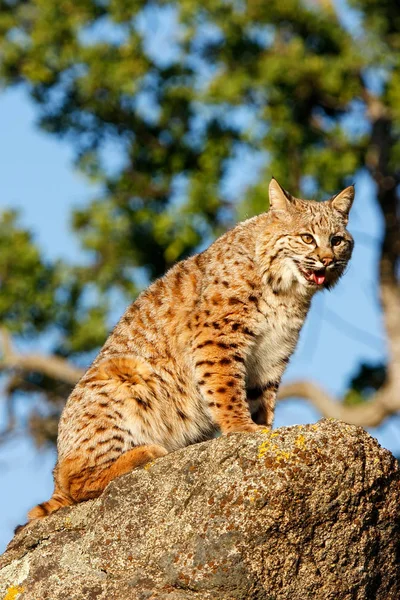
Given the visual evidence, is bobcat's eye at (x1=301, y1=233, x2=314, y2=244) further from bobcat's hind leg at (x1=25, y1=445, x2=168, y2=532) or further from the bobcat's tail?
the bobcat's tail

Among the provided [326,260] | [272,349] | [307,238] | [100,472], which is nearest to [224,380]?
[272,349]

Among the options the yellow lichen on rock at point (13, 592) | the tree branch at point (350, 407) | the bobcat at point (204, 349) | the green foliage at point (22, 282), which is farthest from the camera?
the green foliage at point (22, 282)

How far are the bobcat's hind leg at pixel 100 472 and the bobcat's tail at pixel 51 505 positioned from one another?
8cm

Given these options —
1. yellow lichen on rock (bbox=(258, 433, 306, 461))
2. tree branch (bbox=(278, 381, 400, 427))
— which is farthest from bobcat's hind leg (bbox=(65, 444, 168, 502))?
tree branch (bbox=(278, 381, 400, 427))

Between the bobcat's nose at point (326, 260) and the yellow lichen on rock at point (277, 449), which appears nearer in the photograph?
the yellow lichen on rock at point (277, 449)

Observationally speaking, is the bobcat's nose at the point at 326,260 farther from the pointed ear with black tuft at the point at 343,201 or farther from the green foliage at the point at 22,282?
the green foliage at the point at 22,282

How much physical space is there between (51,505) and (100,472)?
0.38m

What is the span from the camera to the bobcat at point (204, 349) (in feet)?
24.9

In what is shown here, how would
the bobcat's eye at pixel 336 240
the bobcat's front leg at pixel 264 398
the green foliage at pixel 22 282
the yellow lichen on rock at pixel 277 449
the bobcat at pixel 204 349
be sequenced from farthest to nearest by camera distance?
the green foliage at pixel 22 282, the bobcat's eye at pixel 336 240, the bobcat's front leg at pixel 264 398, the bobcat at pixel 204 349, the yellow lichen on rock at pixel 277 449

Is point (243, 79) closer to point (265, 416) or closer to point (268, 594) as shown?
point (265, 416)

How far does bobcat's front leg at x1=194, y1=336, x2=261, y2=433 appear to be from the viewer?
7.71m

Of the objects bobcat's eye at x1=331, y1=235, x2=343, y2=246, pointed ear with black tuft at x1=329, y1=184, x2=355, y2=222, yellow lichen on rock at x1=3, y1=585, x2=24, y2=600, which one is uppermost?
pointed ear with black tuft at x1=329, y1=184, x2=355, y2=222

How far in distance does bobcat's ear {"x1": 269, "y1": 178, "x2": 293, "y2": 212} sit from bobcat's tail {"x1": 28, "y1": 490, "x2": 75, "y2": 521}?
2.72 metres

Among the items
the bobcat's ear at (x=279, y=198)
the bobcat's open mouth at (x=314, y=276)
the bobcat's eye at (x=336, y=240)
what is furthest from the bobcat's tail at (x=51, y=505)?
the bobcat's ear at (x=279, y=198)
